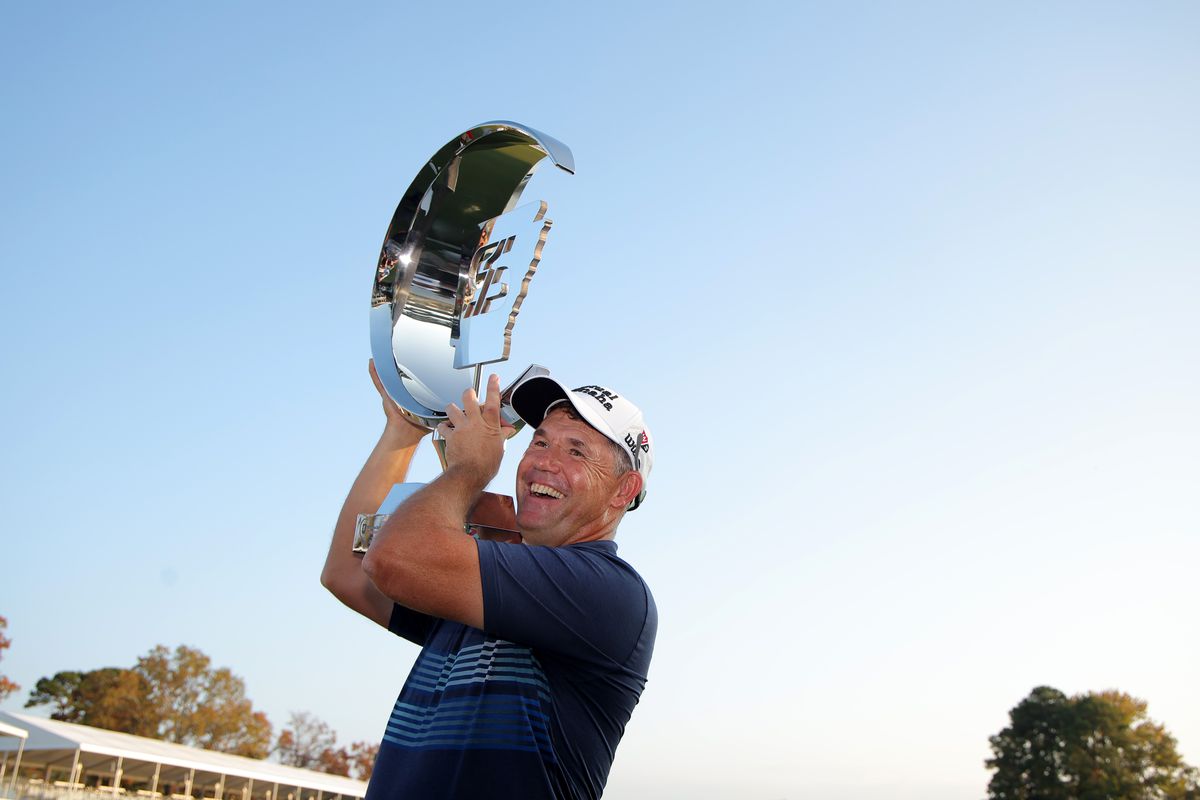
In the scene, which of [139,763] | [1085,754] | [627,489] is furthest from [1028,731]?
[627,489]

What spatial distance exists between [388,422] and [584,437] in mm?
1010

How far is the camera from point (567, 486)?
3119mm

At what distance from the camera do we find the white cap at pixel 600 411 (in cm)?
312

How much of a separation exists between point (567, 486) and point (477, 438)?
437 mm

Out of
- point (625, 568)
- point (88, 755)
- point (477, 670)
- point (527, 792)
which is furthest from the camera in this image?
point (88, 755)

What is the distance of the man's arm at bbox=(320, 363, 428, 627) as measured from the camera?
348 centimetres

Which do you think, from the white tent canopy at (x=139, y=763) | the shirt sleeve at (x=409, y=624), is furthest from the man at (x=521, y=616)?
the white tent canopy at (x=139, y=763)

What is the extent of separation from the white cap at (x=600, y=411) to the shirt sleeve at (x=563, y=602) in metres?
0.46

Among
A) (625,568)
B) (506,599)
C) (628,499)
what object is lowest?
(506,599)

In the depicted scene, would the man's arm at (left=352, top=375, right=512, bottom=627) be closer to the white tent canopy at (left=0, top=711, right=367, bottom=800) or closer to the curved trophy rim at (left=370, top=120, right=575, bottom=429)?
the curved trophy rim at (left=370, top=120, right=575, bottom=429)

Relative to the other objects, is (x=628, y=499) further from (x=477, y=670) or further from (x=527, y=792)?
(x=527, y=792)

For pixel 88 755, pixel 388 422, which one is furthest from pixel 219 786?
pixel 388 422

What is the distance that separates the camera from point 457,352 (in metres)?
3.54

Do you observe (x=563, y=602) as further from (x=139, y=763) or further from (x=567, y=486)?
(x=139, y=763)
